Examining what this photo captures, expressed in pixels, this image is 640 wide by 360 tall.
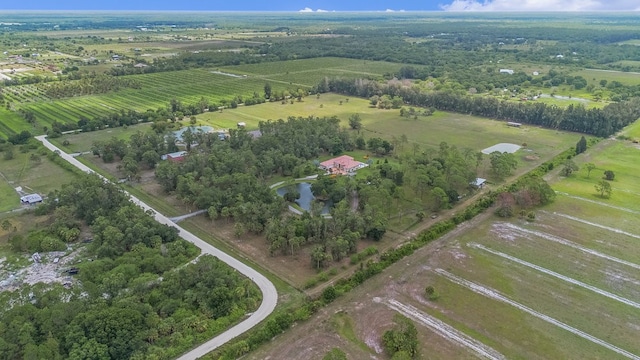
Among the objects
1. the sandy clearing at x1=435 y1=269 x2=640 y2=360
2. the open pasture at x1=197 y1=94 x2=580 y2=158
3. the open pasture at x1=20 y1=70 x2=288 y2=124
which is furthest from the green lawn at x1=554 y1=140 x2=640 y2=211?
the open pasture at x1=20 y1=70 x2=288 y2=124

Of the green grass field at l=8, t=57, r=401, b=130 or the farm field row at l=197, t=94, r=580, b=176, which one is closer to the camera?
the farm field row at l=197, t=94, r=580, b=176

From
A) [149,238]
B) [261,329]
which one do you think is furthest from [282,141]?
[261,329]

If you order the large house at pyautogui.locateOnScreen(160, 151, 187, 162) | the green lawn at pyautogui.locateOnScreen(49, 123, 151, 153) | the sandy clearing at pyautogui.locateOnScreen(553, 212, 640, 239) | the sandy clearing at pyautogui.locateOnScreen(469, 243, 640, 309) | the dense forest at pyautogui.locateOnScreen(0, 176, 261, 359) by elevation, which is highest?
the dense forest at pyautogui.locateOnScreen(0, 176, 261, 359)

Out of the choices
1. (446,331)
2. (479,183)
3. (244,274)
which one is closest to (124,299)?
(244,274)

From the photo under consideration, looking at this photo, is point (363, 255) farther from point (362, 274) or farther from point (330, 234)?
point (330, 234)

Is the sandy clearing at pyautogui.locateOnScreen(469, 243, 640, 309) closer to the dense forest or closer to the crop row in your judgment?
Result: the dense forest

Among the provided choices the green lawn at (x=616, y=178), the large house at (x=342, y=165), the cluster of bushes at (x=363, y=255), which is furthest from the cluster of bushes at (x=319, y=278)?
the green lawn at (x=616, y=178)
